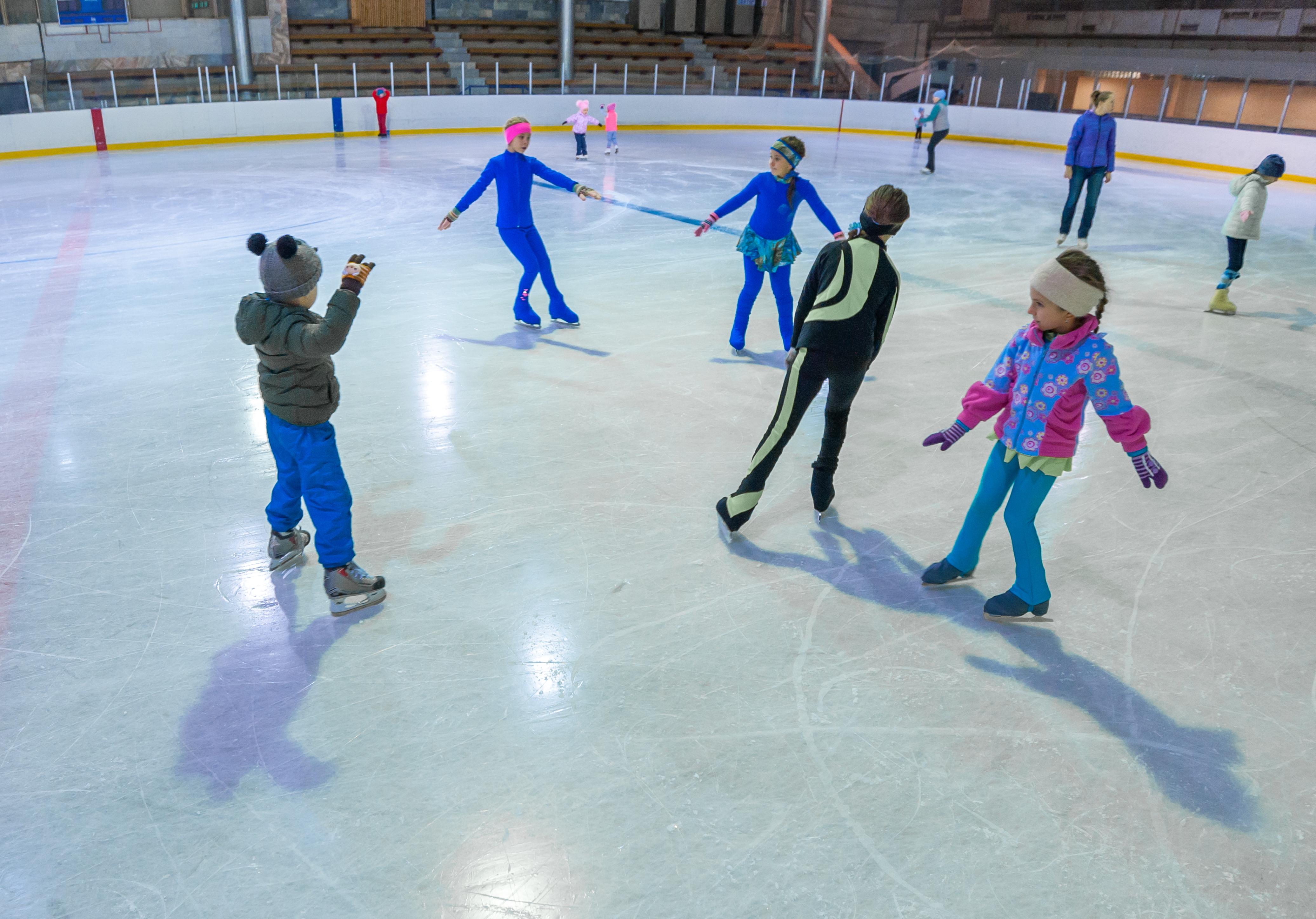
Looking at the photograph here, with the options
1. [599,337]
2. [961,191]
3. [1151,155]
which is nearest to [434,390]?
[599,337]

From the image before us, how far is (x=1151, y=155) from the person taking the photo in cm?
1744

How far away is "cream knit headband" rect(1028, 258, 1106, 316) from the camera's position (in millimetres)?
2564

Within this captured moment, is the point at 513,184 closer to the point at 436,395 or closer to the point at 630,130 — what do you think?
the point at 436,395

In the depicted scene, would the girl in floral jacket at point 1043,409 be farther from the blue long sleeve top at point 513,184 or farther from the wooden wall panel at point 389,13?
the wooden wall panel at point 389,13

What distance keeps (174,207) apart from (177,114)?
6.96 metres

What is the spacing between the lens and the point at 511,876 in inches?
81.6

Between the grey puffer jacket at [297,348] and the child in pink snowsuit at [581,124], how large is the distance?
1229cm

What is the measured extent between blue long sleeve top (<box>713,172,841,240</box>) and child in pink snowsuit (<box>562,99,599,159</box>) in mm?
9903

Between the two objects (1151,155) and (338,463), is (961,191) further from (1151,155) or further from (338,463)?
(338,463)

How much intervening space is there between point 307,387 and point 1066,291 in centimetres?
230

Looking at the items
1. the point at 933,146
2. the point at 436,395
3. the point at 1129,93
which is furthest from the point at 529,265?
the point at 1129,93

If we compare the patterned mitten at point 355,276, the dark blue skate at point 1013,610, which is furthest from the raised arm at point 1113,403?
the patterned mitten at point 355,276

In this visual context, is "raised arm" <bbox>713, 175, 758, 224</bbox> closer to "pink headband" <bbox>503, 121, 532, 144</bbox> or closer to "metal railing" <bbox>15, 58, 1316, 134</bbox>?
"pink headband" <bbox>503, 121, 532, 144</bbox>

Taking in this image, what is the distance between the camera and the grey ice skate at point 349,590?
3016mm
